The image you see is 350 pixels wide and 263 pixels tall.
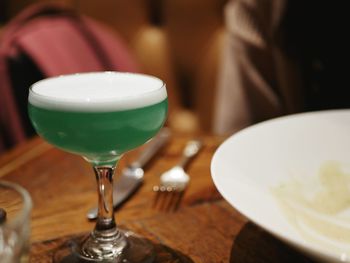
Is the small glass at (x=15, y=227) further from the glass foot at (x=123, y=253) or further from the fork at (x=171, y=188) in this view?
the fork at (x=171, y=188)

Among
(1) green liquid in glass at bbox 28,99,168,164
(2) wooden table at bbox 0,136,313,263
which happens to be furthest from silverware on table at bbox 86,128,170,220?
(1) green liquid in glass at bbox 28,99,168,164

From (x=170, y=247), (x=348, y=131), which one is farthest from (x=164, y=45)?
(x=170, y=247)

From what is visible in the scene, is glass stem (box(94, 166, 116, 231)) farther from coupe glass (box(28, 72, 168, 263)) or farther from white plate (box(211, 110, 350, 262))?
white plate (box(211, 110, 350, 262))

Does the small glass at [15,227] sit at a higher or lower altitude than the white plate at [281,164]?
higher

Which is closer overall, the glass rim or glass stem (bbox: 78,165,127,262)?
the glass rim

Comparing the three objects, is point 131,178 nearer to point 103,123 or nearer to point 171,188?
point 171,188

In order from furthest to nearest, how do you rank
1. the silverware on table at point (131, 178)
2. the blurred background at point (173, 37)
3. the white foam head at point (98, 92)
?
the blurred background at point (173, 37)
the silverware on table at point (131, 178)
the white foam head at point (98, 92)

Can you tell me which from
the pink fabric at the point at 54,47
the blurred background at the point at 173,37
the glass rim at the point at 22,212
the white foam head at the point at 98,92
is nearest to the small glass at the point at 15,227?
the glass rim at the point at 22,212
